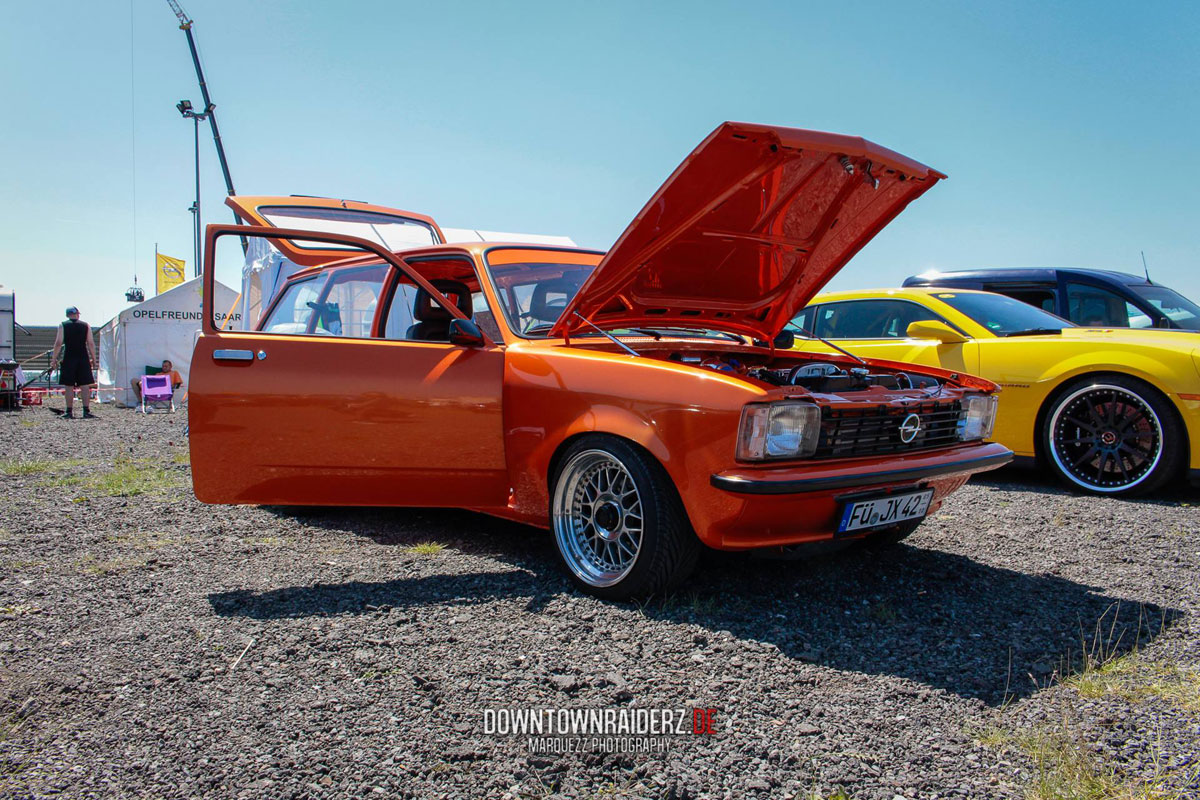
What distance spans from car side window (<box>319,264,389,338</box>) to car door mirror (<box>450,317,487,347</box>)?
2.69 feet

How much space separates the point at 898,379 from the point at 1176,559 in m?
1.46

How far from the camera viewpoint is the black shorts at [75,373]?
12.1m

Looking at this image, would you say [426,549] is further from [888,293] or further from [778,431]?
[888,293]

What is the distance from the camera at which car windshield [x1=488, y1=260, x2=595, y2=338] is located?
364 centimetres

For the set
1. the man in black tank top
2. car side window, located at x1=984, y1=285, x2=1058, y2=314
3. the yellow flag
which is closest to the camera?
car side window, located at x1=984, y1=285, x2=1058, y2=314

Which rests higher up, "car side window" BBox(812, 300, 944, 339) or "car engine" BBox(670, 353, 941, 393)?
"car side window" BBox(812, 300, 944, 339)

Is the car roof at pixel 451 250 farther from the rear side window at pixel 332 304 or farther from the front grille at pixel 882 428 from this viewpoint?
the front grille at pixel 882 428

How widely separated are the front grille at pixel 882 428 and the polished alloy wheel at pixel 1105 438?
2.38 metres

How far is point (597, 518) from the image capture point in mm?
3084

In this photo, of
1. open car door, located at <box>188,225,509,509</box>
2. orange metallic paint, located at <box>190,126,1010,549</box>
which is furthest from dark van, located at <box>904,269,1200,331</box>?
open car door, located at <box>188,225,509,509</box>

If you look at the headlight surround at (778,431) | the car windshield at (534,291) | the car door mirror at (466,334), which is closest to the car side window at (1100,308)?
the car windshield at (534,291)

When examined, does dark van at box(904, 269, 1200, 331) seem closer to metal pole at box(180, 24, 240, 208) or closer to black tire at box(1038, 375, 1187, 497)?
black tire at box(1038, 375, 1187, 497)

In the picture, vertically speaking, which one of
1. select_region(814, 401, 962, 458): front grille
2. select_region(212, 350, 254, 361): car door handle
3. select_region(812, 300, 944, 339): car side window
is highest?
select_region(812, 300, 944, 339): car side window

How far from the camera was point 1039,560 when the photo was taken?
358cm
